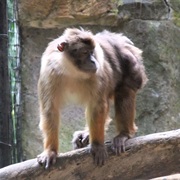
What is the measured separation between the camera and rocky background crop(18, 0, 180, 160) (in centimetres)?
530

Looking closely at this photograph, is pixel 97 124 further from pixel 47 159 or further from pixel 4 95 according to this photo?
pixel 4 95

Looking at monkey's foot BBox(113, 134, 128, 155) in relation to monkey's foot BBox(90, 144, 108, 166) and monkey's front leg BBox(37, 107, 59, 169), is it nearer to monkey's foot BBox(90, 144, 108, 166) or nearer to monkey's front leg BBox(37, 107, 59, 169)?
monkey's foot BBox(90, 144, 108, 166)

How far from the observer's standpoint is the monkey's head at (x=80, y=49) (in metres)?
3.90

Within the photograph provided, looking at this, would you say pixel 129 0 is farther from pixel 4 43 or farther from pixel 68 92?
pixel 68 92

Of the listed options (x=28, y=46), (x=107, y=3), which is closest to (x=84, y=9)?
(x=107, y=3)

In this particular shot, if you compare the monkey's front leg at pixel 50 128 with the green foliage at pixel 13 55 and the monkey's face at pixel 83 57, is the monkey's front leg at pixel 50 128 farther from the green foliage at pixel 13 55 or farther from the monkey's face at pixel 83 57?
the green foliage at pixel 13 55

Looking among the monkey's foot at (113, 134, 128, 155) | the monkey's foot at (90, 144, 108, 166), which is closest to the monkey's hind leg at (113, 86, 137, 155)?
the monkey's foot at (113, 134, 128, 155)

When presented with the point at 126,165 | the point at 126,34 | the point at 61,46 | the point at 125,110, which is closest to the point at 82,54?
the point at 61,46

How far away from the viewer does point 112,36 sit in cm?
462

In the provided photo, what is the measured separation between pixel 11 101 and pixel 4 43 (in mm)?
579

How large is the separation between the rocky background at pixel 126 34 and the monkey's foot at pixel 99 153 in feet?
5.00

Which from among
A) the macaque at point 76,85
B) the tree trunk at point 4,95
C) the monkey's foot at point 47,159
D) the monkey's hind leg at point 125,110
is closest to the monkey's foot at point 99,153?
the macaque at point 76,85

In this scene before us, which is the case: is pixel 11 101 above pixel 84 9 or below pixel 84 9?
below

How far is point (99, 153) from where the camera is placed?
148 inches
